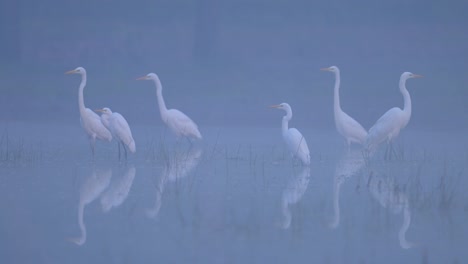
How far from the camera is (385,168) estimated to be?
33.3 feet

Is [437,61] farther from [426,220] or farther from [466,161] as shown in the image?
[426,220]

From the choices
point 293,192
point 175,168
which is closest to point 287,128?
point 175,168

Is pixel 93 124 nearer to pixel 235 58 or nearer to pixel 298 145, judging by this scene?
pixel 298 145

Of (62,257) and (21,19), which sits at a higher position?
(21,19)

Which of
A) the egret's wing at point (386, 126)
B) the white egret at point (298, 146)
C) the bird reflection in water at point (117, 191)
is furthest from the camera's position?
the egret's wing at point (386, 126)

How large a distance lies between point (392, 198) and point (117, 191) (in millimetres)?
2544

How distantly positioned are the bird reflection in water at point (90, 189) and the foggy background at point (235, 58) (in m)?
7.43

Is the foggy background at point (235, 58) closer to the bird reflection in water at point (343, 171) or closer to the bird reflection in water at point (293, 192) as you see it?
the bird reflection in water at point (343, 171)

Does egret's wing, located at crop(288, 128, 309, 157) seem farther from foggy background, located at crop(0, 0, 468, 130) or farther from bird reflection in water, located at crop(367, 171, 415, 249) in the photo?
foggy background, located at crop(0, 0, 468, 130)

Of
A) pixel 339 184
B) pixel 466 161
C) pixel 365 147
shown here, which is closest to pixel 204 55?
pixel 365 147

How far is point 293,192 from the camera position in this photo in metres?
8.46

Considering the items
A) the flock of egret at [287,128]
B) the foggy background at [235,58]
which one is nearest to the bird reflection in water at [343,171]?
the flock of egret at [287,128]

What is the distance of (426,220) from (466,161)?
12.8 feet

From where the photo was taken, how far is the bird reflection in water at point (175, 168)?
25.3 feet
